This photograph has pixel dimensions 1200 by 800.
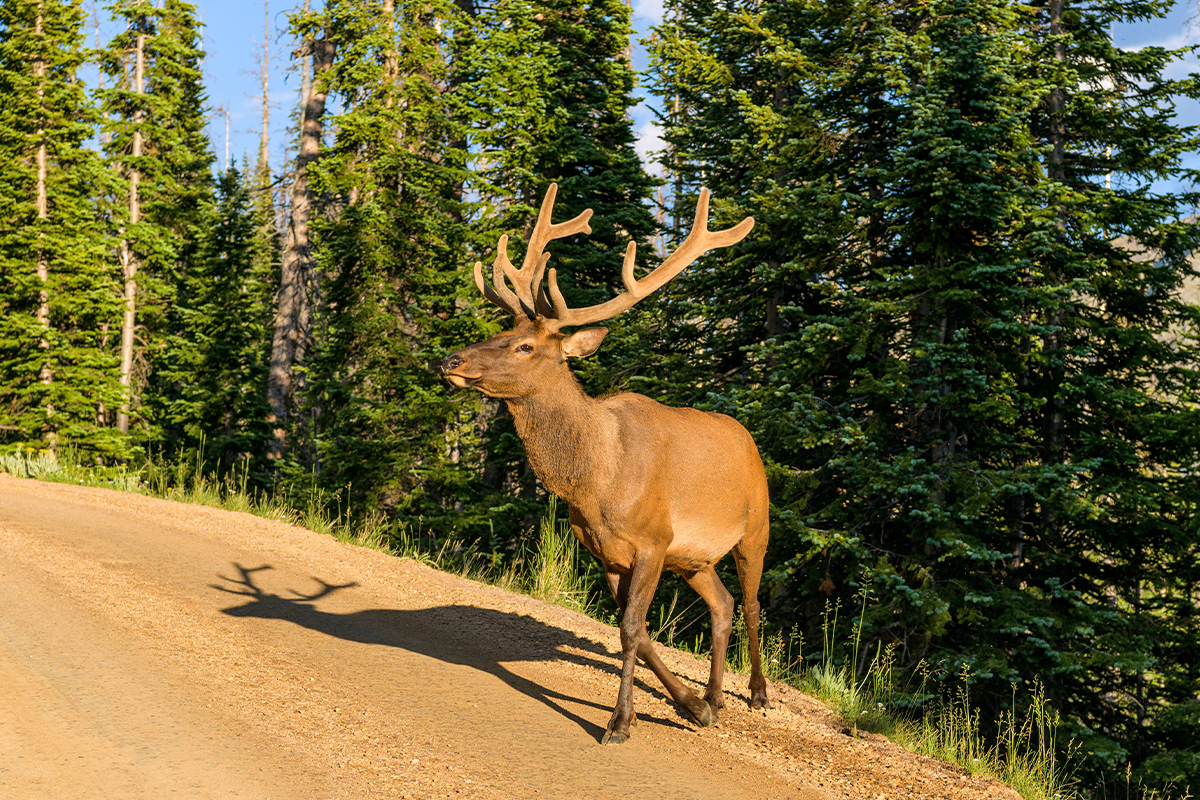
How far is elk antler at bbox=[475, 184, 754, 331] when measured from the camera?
5367 millimetres

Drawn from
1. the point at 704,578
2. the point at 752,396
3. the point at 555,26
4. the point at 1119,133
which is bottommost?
the point at 704,578

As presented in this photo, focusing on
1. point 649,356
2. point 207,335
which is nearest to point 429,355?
point 649,356

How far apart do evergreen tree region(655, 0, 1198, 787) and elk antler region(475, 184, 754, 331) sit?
19.3 feet

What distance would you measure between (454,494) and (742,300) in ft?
24.5

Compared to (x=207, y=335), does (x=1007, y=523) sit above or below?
below

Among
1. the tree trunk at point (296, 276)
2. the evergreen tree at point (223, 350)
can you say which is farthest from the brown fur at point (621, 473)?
the evergreen tree at point (223, 350)

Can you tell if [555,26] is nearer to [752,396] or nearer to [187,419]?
[752,396]

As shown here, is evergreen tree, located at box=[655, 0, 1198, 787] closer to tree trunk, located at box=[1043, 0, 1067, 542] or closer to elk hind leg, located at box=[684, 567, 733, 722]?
tree trunk, located at box=[1043, 0, 1067, 542]

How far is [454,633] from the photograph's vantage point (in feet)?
23.8

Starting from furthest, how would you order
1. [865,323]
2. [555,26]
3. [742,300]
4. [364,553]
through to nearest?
[555,26], [742,300], [865,323], [364,553]

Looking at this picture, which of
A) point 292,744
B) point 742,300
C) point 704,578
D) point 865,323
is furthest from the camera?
point 742,300

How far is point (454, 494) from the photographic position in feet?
57.4

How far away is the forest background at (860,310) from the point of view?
10.9 meters

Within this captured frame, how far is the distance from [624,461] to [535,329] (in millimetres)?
1028
